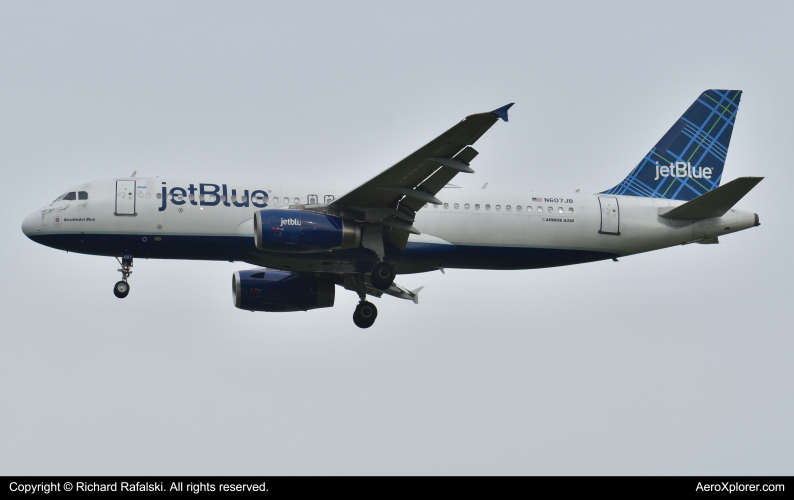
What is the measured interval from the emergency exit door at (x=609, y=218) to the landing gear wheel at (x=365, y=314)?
810cm

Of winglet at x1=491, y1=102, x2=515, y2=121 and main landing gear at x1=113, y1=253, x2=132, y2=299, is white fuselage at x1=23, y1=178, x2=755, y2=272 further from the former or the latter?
winglet at x1=491, y1=102, x2=515, y2=121

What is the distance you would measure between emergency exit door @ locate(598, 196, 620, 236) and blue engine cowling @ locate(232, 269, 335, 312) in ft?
32.2

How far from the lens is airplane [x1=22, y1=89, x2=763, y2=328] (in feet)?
102

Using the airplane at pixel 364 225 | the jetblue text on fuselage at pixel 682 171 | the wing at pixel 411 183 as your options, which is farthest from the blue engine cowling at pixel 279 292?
the jetblue text on fuselage at pixel 682 171

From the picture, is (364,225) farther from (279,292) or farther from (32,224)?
(32,224)

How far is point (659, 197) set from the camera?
121ft

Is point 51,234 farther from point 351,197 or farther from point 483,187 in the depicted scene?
point 483,187

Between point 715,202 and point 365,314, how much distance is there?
39.9ft

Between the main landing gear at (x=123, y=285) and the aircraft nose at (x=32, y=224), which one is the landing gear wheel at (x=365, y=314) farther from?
the aircraft nose at (x=32, y=224)

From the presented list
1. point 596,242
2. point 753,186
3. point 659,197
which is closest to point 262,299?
point 596,242

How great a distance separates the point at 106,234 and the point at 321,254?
22.1ft

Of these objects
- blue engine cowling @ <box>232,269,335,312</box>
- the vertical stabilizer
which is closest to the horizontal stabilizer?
the vertical stabilizer

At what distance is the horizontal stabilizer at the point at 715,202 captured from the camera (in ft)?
106

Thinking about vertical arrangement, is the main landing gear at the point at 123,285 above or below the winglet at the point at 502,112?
below
